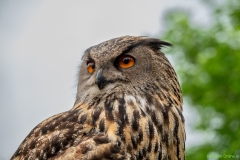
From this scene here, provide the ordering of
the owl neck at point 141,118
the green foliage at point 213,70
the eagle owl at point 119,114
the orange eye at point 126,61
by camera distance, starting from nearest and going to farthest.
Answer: the eagle owl at point 119,114 → the owl neck at point 141,118 → the orange eye at point 126,61 → the green foliage at point 213,70

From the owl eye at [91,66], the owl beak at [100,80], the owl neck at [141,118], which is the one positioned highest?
the owl eye at [91,66]

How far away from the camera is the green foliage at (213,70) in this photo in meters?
7.05

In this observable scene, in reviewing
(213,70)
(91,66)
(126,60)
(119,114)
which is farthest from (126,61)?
(213,70)

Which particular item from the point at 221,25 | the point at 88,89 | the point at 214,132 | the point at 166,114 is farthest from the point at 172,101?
the point at 221,25

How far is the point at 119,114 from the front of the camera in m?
4.48

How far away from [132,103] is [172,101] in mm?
362

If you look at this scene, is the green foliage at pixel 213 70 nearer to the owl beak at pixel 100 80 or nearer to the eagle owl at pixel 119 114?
the eagle owl at pixel 119 114

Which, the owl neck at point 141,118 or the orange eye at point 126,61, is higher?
the orange eye at point 126,61

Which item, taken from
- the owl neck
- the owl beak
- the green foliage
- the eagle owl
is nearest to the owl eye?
the eagle owl

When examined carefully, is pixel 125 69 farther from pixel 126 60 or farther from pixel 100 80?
pixel 100 80

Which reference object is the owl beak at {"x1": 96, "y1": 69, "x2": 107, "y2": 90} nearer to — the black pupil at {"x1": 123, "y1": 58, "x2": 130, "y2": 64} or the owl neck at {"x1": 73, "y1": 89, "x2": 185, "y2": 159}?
the owl neck at {"x1": 73, "y1": 89, "x2": 185, "y2": 159}

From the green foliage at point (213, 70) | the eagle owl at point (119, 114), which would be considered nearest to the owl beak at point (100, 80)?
the eagle owl at point (119, 114)

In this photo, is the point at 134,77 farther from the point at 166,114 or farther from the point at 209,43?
the point at 209,43

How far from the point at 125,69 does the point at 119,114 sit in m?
0.50
